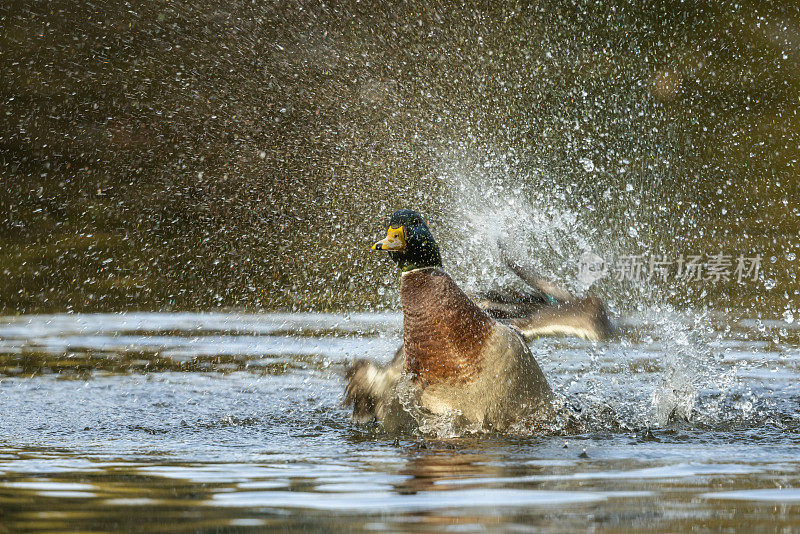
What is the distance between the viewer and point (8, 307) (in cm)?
1309

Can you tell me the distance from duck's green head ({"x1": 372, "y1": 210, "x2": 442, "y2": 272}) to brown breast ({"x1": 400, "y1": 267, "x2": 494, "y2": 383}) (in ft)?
0.62

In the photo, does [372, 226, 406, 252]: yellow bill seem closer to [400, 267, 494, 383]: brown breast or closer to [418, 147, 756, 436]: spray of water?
[400, 267, 494, 383]: brown breast

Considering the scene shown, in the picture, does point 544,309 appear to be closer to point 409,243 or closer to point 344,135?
point 409,243

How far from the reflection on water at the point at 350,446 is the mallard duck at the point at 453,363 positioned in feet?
0.53

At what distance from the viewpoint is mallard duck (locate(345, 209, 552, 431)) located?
569 cm

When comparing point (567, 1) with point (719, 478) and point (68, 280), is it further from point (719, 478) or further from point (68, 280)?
point (719, 478)

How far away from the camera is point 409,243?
5965 mm

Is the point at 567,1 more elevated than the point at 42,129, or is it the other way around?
the point at 567,1

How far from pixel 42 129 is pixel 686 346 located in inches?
590

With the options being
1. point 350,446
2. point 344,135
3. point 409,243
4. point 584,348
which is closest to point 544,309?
point 409,243

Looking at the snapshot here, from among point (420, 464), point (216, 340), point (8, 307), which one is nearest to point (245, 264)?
point (8, 307)

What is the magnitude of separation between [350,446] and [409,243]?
121cm

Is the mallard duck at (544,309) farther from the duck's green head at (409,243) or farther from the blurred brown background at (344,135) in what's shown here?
the blurred brown background at (344,135)

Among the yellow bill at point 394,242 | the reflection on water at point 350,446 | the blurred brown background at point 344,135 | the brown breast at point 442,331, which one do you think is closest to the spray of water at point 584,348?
the reflection on water at point 350,446
